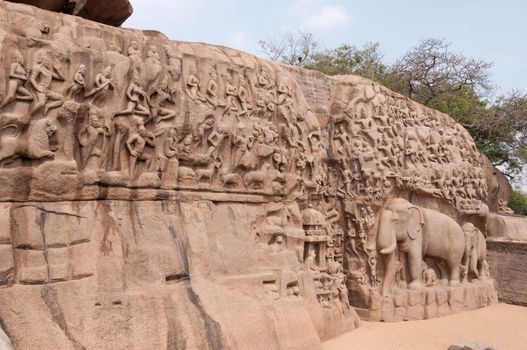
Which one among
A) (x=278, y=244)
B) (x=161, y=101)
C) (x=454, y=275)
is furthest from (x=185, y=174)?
(x=454, y=275)

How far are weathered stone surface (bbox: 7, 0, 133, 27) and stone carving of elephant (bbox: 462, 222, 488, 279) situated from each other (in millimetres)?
8120

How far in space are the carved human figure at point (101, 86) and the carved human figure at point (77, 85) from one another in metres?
0.11

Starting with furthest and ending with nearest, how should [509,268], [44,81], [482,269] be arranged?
1. [509,268]
2. [482,269]
3. [44,81]

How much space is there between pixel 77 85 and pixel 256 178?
9.19 feet

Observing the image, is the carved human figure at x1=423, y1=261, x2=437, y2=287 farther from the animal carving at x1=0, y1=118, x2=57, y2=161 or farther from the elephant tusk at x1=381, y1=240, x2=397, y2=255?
the animal carving at x1=0, y1=118, x2=57, y2=161

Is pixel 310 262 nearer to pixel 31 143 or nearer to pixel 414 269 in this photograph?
pixel 414 269

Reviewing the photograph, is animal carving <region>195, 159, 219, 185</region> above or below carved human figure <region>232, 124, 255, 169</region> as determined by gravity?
below

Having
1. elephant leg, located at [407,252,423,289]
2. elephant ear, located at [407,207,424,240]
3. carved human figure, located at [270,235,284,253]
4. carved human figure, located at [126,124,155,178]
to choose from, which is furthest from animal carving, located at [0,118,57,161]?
elephant leg, located at [407,252,423,289]

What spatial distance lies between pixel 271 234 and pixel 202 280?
4.98 feet

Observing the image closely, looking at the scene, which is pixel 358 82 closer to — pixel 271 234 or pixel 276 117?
pixel 276 117

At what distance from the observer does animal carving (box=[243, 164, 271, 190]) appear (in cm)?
745

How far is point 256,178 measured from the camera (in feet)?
24.6

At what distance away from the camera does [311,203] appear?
29.0 feet

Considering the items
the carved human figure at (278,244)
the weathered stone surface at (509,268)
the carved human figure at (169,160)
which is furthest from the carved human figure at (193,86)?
the weathered stone surface at (509,268)
